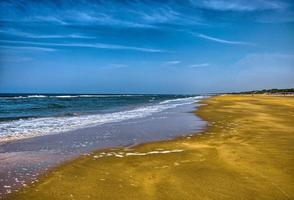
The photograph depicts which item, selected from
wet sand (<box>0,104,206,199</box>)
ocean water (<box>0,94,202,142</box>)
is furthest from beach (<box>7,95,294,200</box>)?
ocean water (<box>0,94,202,142</box>)

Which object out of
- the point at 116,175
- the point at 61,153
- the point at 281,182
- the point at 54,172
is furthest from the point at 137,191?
the point at 61,153

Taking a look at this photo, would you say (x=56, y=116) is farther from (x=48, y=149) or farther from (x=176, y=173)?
(x=176, y=173)

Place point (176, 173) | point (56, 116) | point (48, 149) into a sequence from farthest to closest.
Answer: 1. point (56, 116)
2. point (48, 149)
3. point (176, 173)

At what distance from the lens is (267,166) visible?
22.2 feet

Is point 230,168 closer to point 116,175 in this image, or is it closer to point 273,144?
point 116,175

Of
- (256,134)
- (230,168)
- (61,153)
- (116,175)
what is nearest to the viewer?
(116,175)

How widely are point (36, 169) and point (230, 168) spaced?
4.50m

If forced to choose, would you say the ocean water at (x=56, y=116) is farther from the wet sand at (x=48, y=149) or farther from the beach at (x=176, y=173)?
the beach at (x=176, y=173)

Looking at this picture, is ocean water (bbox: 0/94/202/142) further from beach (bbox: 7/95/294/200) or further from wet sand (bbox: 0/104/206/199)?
beach (bbox: 7/95/294/200)

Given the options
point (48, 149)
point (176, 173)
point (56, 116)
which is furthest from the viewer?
point (56, 116)

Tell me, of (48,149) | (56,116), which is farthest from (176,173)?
(56,116)

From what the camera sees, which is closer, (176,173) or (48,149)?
(176,173)

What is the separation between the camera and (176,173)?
6.28 metres

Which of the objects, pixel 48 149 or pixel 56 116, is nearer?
pixel 48 149
